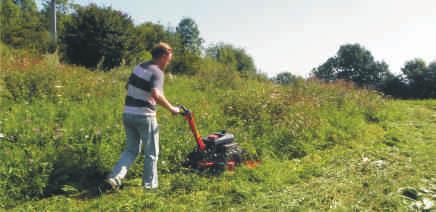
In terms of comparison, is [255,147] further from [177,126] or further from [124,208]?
[124,208]

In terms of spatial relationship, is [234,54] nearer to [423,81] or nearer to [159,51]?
[423,81]

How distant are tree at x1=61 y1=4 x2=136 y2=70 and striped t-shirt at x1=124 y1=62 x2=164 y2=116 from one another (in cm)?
1030

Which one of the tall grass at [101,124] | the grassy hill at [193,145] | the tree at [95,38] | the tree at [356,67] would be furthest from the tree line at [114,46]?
the tree at [356,67]

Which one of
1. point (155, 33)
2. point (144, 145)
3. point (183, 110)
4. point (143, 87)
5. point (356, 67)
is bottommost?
point (144, 145)

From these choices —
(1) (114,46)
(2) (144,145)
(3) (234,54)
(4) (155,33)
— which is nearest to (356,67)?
(3) (234,54)

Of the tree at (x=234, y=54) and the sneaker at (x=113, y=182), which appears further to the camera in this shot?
the tree at (x=234, y=54)

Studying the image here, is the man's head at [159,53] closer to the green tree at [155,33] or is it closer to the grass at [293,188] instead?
the grass at [293,188]

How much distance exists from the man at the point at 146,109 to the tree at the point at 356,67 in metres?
49.8

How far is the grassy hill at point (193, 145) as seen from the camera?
381 cm

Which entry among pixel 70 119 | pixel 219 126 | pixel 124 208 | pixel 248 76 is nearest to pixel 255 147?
pixel 219 126

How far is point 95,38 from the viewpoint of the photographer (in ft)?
44.4

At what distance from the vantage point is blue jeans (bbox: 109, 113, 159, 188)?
393 centimetres

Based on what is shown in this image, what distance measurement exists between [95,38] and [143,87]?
10892 millimetres

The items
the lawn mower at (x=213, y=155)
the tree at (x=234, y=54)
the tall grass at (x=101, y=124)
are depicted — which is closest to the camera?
the tall grass at (x=101, y=124)
